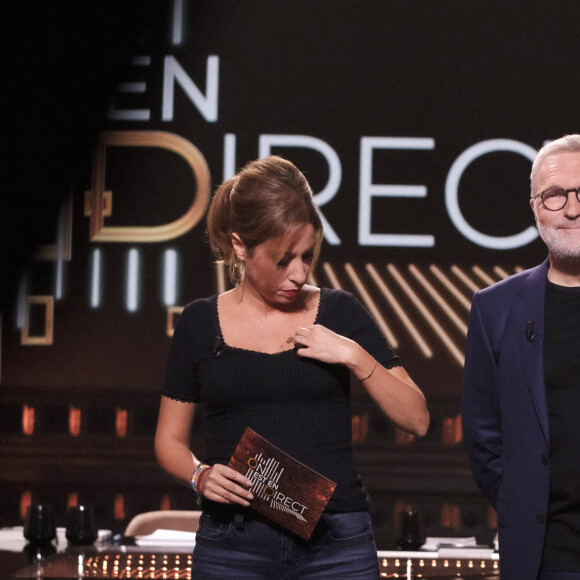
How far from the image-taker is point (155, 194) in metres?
4.55

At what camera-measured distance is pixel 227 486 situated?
4.88 feet

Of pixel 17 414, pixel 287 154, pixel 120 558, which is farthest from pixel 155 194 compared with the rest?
pixel 120 558

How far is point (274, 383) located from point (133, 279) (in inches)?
124

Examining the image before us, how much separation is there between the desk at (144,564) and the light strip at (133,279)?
7.75 feet

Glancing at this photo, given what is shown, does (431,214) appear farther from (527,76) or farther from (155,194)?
(155,194)

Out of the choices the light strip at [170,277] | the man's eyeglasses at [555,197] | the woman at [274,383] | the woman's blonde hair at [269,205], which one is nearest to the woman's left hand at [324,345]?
the woman at [274,383]

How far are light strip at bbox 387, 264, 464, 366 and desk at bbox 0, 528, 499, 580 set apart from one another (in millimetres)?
2262

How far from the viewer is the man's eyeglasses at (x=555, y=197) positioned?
5.56ft

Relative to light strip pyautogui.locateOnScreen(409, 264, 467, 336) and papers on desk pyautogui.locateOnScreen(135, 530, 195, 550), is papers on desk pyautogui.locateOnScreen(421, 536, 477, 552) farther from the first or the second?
light strip pyautogui.locateOnScreen(409, 264, 467, 336)

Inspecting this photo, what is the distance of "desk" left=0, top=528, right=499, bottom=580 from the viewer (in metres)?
1.98

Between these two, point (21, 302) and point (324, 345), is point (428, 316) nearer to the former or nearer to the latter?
point (21, 302)

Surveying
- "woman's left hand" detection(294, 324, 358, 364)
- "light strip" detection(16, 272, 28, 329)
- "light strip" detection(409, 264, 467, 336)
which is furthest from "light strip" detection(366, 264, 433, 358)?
"woman's left hand" detection(294, 324, 358, 364)

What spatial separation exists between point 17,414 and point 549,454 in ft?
11.8

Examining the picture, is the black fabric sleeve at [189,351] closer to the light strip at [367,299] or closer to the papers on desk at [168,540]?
the papers on desk at [168,540]
